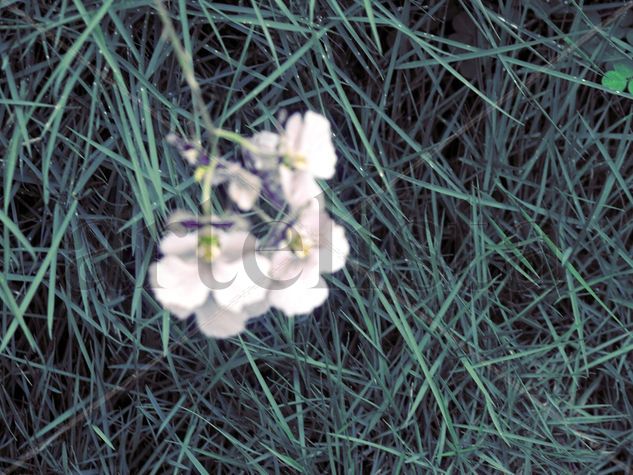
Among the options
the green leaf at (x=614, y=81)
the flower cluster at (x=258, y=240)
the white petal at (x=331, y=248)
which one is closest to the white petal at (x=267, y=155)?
the flower cluster at (x=258, y=240)

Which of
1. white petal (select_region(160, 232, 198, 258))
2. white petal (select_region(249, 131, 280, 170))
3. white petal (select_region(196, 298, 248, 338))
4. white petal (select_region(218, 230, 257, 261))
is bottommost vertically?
white petal (select_region(196, 298, 248, 338))

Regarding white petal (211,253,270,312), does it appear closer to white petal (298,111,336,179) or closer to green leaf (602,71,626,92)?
white petal (298,111,336,179)

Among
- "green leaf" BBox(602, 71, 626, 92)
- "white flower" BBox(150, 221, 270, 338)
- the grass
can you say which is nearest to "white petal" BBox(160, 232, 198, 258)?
"white flower" BBox(150, 221, 270, 338)

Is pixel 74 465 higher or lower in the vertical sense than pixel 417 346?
lower

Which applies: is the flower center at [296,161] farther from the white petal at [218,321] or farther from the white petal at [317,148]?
the white petal at [218,321]

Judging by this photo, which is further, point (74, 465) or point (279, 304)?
point (74, 465)

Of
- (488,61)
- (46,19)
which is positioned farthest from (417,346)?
(46,19)

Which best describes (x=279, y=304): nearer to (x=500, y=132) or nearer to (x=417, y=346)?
(x=417, y=346)
